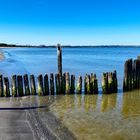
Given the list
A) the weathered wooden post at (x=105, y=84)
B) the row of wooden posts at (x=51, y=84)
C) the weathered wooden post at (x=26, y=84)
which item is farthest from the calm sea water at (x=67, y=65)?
the weathered wooden post at (x=26, y=84)

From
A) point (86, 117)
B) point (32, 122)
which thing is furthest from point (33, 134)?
point (86, 117)

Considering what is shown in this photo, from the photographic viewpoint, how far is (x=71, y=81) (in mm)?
16422

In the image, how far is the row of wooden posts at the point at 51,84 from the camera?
15805 millimetres

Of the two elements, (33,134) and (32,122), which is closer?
(33,134)

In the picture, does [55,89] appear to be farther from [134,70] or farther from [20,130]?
[20,130]

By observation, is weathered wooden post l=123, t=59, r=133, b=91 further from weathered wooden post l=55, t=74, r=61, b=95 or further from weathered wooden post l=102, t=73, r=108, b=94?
weathered wooden post l=55, t=74, r=61, b=95

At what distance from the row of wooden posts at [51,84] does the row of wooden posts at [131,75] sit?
1.24 metres

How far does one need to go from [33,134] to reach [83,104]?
5225mm

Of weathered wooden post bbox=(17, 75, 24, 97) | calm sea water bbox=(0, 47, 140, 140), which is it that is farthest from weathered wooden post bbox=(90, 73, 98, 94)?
weathered wooden post bbox=(17, 75, 24, 97)

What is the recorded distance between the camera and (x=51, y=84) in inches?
634

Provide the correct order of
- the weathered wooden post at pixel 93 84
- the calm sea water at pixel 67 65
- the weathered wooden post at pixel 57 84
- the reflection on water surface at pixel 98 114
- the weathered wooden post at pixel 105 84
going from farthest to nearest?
the calm sea water at pixel 67 65, the weathered wooden post at pixel 105 84, the weathered wooden post at pixel 93 84, the weathered wooden post at pixel 57 84, the reflection on water surface at pixel 98 114

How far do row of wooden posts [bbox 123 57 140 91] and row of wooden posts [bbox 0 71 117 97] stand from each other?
124cm

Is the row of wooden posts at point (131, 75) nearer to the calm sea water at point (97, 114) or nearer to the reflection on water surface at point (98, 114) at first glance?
the calm sea water at point (97, 114)

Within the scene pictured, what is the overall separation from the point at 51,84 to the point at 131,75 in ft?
16.8
